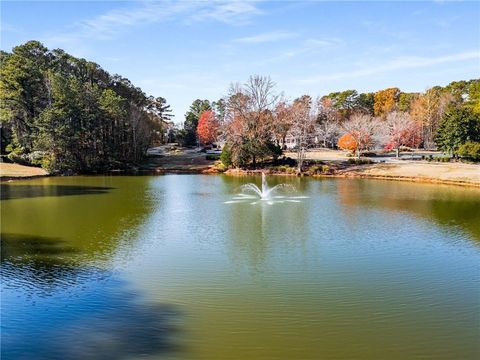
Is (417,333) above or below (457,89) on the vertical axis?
below

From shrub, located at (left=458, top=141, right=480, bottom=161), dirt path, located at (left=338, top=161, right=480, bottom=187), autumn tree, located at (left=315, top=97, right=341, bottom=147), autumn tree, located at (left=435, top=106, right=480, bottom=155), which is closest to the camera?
dirt path, located at (left=338, top=161, right=480, bottom=187)

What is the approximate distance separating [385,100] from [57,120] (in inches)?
2959

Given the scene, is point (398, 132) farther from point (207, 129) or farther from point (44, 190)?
point (44, 190)

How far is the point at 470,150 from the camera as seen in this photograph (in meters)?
47.7

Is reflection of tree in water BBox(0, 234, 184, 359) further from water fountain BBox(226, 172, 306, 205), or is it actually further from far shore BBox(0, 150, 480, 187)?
far shore BBox(0, 150, 480, 187)

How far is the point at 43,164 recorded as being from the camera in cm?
4903

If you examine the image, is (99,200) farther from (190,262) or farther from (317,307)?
(317,307)

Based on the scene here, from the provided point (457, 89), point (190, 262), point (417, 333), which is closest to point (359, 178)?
point (190, 262)

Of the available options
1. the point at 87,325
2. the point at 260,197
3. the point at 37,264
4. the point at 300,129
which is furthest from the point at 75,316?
the point at 300,129

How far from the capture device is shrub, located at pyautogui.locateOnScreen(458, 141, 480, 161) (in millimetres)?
47312

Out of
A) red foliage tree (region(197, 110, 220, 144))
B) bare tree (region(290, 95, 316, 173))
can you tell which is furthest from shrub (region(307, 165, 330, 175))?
red foliage tree (region(197, 110, 220, 144))

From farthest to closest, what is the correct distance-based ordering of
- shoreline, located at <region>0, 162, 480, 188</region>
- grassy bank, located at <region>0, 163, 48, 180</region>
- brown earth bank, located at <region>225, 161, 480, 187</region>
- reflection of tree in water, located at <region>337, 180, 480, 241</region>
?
grassy bank, located at <region>0, 163, 48, 180</region> → shoreline, located at <region>0, 162, 480, 188</region> → brown earth bank, located at <region>225, 161, 480, 187</region> → reflection of tree in water, located at <region>337, 180, 480, 241</region>

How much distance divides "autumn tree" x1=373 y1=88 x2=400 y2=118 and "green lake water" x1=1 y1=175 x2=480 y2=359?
2876 inches

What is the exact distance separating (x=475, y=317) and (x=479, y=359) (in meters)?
2.27
